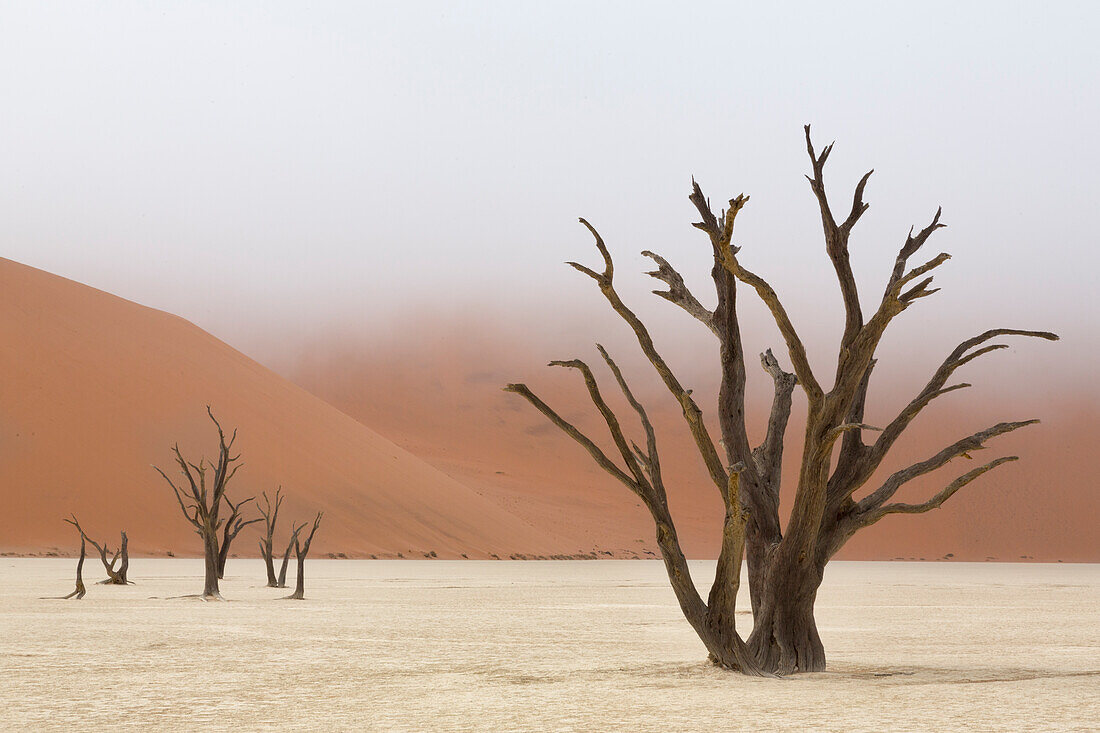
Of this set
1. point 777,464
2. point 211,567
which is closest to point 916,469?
point 777,464

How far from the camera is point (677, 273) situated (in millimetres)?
9641

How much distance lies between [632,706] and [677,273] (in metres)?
3.30

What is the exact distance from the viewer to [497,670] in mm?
10398

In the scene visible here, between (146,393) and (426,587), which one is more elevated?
(146,393)

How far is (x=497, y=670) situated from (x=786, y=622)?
240cm

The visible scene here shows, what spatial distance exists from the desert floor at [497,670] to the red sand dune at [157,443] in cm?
3509

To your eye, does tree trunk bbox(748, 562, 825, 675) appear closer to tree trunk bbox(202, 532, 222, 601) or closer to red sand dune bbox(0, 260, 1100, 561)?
tree trunk bbox(202, 532, 222, 601)

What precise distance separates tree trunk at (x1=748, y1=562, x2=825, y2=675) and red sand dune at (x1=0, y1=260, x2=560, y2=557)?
45.2 metres

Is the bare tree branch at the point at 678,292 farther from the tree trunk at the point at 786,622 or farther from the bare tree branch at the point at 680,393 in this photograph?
the tree trunk at the point at 786,622

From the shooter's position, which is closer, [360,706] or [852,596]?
[360,706]

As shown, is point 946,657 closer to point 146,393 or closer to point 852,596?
point 852,596

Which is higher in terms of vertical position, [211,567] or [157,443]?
[157,443]

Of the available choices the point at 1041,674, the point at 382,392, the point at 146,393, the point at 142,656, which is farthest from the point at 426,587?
Answer: the point at 382,392

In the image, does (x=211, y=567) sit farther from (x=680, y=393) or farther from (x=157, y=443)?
(x=157, y=443)
